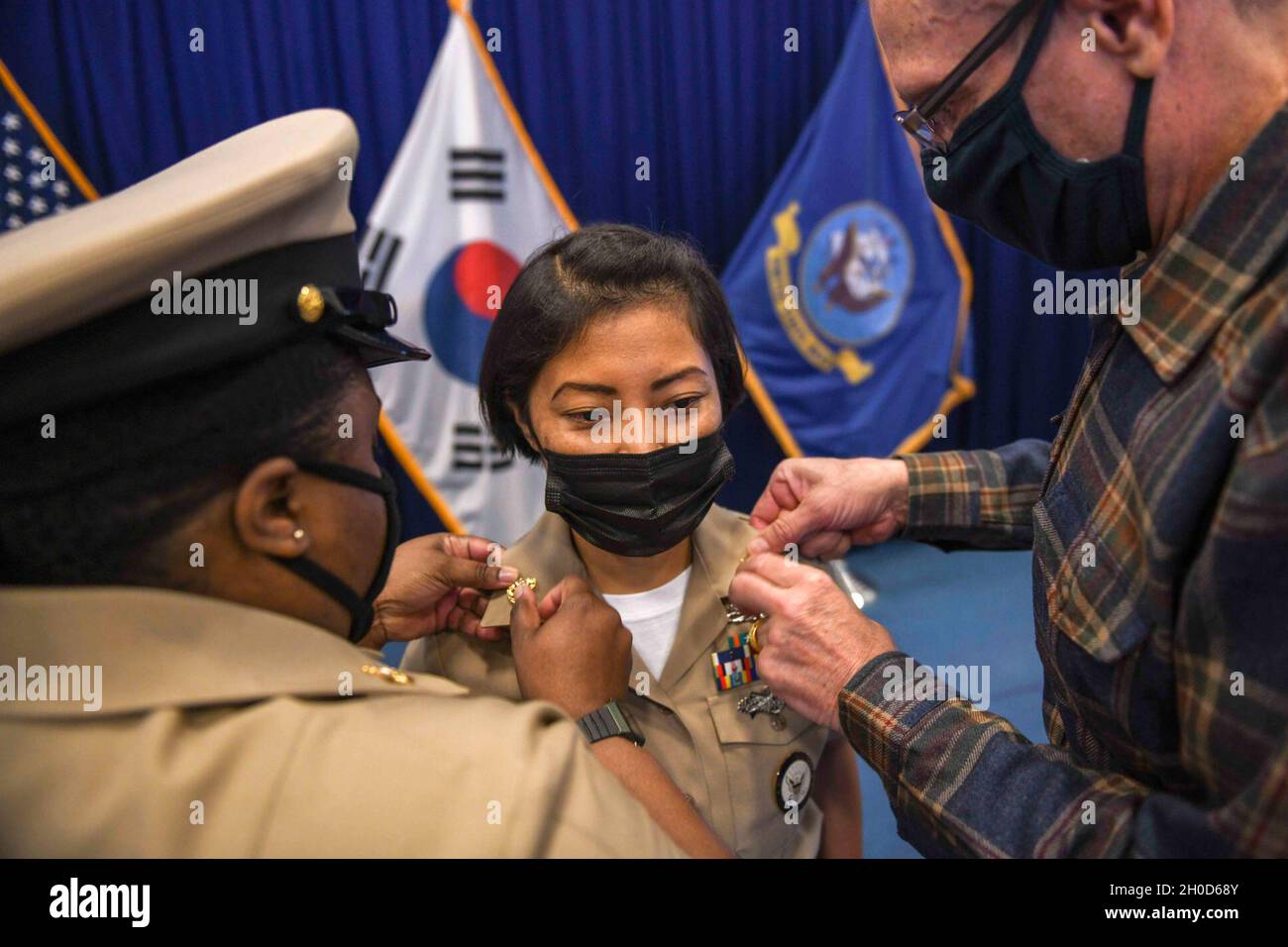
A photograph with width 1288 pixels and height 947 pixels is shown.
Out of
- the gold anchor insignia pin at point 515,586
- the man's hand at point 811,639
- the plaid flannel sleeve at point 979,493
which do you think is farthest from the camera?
the plaid flannel sleeve at point 979,493

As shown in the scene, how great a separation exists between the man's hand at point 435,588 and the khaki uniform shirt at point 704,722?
0.13 ft

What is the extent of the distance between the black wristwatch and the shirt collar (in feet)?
2.66

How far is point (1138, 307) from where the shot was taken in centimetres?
103

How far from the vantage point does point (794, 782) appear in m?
1.49

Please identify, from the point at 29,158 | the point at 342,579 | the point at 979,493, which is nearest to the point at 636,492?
the point at 342,579

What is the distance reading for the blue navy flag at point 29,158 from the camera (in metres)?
2.52

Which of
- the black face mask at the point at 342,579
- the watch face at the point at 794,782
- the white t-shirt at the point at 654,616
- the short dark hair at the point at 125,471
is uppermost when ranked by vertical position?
the short dark hair at the point at 125,471

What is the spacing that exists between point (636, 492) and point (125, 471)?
2.56ft

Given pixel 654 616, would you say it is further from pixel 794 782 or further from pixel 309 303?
pixel 309 303

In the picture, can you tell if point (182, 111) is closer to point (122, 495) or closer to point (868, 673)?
point (122, 495)

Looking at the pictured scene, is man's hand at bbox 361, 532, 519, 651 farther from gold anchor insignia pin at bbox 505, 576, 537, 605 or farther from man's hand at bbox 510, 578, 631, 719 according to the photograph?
man's hand at bbox 510, 578, 631, 719

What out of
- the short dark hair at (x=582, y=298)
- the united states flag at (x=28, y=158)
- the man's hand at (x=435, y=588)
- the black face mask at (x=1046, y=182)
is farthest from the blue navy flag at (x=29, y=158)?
the black face mask at (x=1046, y=182)

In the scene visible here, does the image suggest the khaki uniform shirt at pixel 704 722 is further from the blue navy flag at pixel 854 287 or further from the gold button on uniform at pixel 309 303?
the blue navy flag at pixel 854 287

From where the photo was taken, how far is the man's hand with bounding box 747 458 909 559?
63.4 inches
